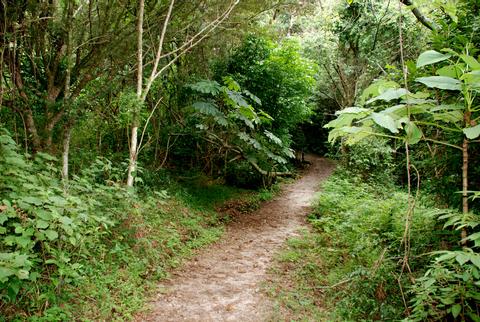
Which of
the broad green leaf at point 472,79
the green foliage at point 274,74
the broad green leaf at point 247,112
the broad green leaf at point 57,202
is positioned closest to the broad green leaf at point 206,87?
the broad green leaf at point 247,112

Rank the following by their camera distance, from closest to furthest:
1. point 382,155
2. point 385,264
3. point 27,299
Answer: point 27,299 → point 385,264 → point 382,155

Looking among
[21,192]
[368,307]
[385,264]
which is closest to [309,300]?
[368,307]

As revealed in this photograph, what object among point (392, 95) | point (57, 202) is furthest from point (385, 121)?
point (57, 202)

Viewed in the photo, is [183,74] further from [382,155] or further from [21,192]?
[382,155]

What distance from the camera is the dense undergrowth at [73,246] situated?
9.77ft

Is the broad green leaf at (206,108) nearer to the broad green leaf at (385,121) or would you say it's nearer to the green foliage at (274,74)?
the green foliage at (274,74)

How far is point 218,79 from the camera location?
938 centimetres

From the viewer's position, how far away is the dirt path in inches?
157

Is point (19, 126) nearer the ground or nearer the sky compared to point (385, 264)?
nearer the sky

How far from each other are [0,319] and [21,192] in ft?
4.06

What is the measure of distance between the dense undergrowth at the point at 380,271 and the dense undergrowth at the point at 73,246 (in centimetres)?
200

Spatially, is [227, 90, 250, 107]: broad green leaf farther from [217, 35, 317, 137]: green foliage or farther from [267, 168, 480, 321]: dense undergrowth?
[267, 168, 480, 321]: dense undergrowth

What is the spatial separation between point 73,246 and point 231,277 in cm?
247

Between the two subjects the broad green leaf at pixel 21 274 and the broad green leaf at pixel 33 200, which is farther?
the broad green leaf at pixel 33 200
